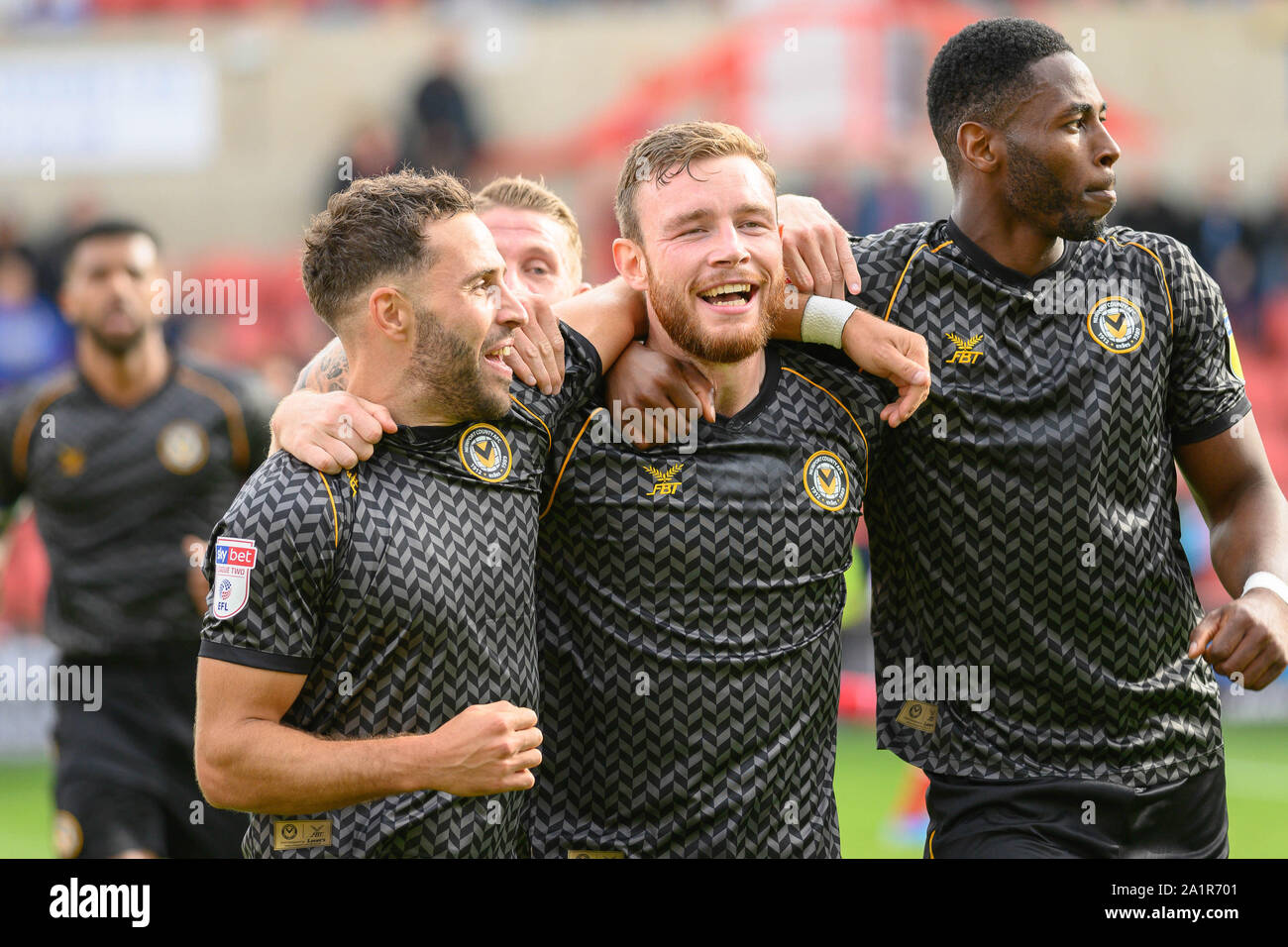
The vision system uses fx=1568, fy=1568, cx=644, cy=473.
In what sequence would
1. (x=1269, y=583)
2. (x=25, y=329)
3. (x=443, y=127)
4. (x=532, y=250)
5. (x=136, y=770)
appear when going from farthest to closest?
(x=443, y=127), (x=25, y=329), (x=136, y=770), (x=532, y=250), (x=1269, y=583)

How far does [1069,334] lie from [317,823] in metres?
2.31

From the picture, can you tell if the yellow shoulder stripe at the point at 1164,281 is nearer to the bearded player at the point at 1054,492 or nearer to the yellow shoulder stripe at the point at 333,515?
the bearded player at the point at 1054,492

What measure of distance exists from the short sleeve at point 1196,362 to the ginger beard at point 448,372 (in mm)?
1868

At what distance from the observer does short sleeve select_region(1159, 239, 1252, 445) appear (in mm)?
4242

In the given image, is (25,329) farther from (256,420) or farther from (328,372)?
(328,372)

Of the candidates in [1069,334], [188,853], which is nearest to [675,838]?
[1069,334]

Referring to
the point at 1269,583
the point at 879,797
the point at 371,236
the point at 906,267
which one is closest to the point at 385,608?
the point at 371,236

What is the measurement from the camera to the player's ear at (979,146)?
4254 mm

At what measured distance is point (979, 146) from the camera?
429 centimetres

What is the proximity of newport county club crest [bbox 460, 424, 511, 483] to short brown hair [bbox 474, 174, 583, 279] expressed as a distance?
1.42m

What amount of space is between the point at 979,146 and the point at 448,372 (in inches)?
64.1

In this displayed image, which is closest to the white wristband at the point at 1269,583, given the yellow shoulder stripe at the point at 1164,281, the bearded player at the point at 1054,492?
the bearded player at the point at 1054,492
